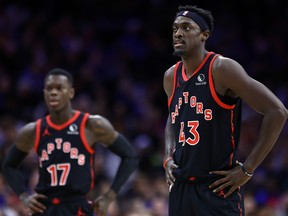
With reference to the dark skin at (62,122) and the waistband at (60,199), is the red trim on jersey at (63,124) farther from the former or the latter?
the waistband at (60,199)

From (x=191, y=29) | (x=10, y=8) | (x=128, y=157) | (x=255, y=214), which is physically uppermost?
(x=10, y=8)

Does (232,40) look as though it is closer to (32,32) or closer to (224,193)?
(32,32)

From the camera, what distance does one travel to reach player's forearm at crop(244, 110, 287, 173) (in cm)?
495

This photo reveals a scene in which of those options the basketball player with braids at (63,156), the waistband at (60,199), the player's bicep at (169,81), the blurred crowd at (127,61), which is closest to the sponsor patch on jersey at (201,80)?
the player's bicep at (169,81)

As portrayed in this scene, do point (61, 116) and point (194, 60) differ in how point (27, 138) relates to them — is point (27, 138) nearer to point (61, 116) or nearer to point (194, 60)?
point (61, 116)

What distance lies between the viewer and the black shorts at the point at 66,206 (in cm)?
693

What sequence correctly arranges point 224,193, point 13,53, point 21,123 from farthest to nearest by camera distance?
point 13,53 < point 21,123 < point 224,193

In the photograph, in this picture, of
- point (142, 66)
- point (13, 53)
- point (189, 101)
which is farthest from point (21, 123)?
point (189, 101)

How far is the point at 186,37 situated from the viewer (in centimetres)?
532

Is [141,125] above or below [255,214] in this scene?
above

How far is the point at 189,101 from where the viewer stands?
533 cm

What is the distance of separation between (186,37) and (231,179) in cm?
112

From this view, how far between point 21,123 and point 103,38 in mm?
3129

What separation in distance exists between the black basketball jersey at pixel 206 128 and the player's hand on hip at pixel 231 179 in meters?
0.09
